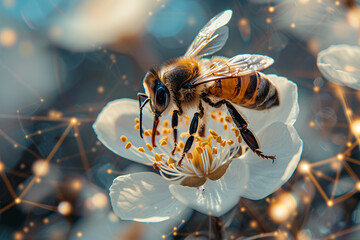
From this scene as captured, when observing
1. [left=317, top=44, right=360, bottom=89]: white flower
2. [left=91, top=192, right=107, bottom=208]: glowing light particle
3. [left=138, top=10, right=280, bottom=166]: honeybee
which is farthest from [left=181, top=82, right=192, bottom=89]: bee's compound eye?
[left=91, top=192, right=107, bottom=208]: glowing light particle

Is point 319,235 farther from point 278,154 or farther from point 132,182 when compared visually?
point 132,182

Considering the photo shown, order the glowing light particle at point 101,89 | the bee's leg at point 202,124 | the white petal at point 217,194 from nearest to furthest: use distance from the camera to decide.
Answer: the white petal at point 217,194
the bee's leg at point 202,124
the glowing light particle at point 101,89

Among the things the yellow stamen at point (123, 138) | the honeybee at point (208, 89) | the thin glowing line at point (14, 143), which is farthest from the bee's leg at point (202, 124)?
the thin glowing line at point (14, 143)

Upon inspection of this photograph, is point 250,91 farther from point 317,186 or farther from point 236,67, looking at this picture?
point 317,186

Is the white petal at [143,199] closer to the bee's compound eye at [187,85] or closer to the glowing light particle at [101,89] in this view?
the bee's compound eye at [187,85]

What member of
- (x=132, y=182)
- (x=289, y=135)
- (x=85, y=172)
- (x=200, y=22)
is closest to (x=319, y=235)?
(x=289, y=135)

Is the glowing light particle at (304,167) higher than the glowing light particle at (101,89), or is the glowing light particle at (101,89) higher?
the glowing light particle at (101,89)

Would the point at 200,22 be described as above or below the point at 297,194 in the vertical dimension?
above

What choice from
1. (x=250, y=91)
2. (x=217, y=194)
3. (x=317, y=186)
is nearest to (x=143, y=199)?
(x=217, y=194)
